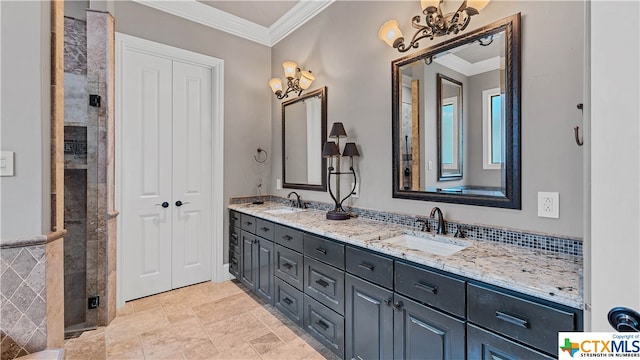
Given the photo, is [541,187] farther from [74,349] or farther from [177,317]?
[74,349]

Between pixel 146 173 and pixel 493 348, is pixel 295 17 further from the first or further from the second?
pixel 493 348

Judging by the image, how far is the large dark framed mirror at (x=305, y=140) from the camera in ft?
9.48

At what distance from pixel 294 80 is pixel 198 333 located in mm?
2547

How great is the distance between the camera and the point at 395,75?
84.7 inches

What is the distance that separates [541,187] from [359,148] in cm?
133


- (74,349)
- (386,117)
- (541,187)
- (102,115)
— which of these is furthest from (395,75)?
(74,349)

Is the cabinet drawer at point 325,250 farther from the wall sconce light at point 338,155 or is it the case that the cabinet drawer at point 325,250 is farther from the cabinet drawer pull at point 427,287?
the cabinet drawer pull at point 427,287

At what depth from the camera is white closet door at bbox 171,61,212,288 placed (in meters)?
3.06

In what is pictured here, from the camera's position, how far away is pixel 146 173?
2.87 m

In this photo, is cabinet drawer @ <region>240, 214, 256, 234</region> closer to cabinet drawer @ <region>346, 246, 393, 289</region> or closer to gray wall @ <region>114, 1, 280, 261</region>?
gray wall @ <region>114, 1, 280, 261</region>

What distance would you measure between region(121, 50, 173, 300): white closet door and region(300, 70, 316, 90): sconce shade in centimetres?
140

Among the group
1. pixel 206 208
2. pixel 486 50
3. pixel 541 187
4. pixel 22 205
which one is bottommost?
pixel 206 208
